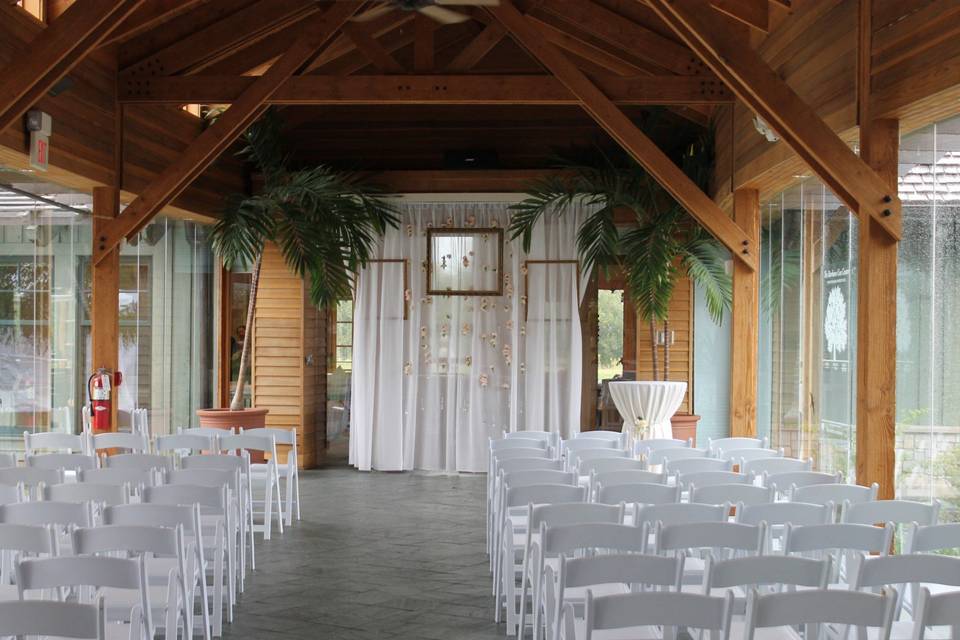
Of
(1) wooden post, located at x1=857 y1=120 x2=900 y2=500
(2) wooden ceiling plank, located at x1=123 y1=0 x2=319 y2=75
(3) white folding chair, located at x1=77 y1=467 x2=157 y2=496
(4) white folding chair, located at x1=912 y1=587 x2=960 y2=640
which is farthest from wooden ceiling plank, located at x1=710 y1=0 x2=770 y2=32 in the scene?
(4) white folding chair, located at x1=912 y1=587 x2=960 y2=640

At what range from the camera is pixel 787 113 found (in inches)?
275

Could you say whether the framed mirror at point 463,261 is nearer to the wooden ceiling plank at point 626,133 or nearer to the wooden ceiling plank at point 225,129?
the wooden ceiling plank at point 626,133

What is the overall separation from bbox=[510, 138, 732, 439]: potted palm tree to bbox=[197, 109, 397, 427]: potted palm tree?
1.84 m

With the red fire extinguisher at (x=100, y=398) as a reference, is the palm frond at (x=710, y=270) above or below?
above

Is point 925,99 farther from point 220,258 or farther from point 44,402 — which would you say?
point 220,258

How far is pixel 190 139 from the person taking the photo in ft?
39.7

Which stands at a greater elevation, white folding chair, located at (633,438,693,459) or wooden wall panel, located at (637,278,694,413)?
wooden wall panel, located at (637,278,694,413)

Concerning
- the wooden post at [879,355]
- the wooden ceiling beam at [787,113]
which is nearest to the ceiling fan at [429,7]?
the wooden ceiling beam at [787,113]

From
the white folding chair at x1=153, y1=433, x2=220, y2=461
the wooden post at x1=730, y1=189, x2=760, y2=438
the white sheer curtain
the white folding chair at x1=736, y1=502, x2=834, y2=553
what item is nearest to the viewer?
the white folding chair at x1=736, y1=502, x2=834, y2=553

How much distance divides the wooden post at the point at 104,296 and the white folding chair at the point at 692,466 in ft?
17.9

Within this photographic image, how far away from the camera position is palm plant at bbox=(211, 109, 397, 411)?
11.5 meters

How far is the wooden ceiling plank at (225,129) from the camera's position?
977 cm

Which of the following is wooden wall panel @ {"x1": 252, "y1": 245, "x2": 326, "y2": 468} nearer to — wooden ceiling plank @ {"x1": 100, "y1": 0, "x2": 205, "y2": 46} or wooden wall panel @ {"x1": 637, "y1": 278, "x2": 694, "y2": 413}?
wooden wall panel @ {"x1": 637, "y1": 278, "x2": 694, "y2": 413}

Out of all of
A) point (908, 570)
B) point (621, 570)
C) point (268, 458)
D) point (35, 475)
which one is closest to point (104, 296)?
point (268, 458)
